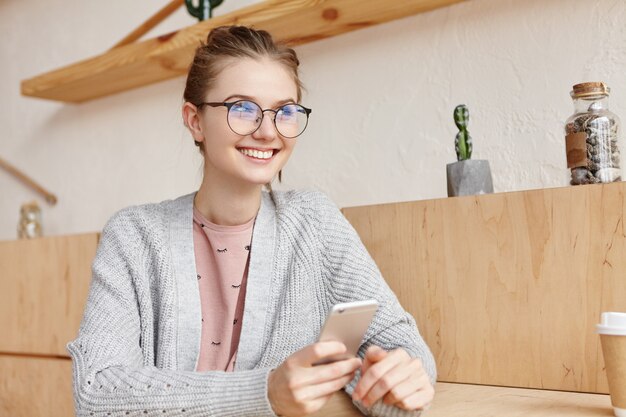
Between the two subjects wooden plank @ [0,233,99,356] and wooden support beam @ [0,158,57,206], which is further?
wooden support beam @ [0,158,57,206]

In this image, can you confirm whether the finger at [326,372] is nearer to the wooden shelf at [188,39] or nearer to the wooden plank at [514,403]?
the wooden plank at [514,403]

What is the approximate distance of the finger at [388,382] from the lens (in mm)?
1037

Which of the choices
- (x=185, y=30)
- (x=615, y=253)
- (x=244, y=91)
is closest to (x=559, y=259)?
(x=615, y=253)

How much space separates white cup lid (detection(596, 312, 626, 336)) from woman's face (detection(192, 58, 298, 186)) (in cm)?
63

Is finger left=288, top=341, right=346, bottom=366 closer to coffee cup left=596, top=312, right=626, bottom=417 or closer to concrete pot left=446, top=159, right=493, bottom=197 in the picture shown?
coffee cup left=596, top=312, right=626, bottom=417

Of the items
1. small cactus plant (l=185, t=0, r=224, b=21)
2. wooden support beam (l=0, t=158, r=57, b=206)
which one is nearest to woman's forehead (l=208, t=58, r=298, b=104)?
small cactus plant (l=185, t=0, r=224, b=21)

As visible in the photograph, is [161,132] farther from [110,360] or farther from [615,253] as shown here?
[615,253]

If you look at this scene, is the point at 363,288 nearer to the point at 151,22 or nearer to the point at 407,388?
the point at 407,388

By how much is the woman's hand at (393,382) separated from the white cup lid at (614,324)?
0.94 feet

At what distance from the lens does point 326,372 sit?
99cm

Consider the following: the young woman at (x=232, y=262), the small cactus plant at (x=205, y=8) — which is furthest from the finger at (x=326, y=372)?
the small cactus plant at (x=205, y=8)

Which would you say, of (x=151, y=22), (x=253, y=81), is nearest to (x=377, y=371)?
(x=253, y=81)

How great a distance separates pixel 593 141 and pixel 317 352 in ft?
2.36

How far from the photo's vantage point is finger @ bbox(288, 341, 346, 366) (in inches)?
37.7
